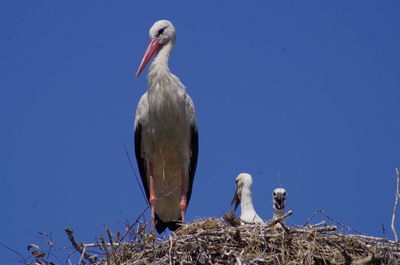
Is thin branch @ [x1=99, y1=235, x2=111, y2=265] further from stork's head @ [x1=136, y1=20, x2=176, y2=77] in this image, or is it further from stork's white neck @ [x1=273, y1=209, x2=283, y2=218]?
stork's head @ [x1=136, y1=20, x2=176, y2=77]

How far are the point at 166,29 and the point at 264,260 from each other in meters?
3.60

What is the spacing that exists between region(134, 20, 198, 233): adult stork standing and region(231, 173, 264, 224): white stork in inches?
20.4

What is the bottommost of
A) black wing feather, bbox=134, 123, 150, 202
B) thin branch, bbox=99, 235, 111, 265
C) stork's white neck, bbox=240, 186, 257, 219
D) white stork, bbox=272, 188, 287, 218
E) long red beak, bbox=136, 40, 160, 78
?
thin branch, bbox=99, 235, 111, 265

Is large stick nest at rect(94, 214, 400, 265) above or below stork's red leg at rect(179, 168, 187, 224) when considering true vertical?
below

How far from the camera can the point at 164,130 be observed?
9969 mm

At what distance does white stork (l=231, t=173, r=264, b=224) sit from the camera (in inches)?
370

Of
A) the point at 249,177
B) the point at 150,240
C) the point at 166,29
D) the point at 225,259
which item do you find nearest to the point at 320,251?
the point at 225,259

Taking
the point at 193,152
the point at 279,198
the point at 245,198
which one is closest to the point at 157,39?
the point at 193,152

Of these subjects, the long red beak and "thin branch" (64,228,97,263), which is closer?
"thin branch" (64,228,97,263)

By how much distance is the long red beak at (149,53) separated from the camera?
1020cm

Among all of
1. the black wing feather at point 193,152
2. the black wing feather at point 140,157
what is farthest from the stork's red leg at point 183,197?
the black wing feather at point 140,157

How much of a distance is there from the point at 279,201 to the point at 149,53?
2186 mm

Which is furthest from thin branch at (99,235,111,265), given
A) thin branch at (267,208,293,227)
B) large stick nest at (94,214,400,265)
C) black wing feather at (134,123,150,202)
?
black wing feather at (134,123,150,202)

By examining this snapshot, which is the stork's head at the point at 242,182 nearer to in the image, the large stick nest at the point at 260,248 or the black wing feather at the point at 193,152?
the black wing feather at the point at 193,152
